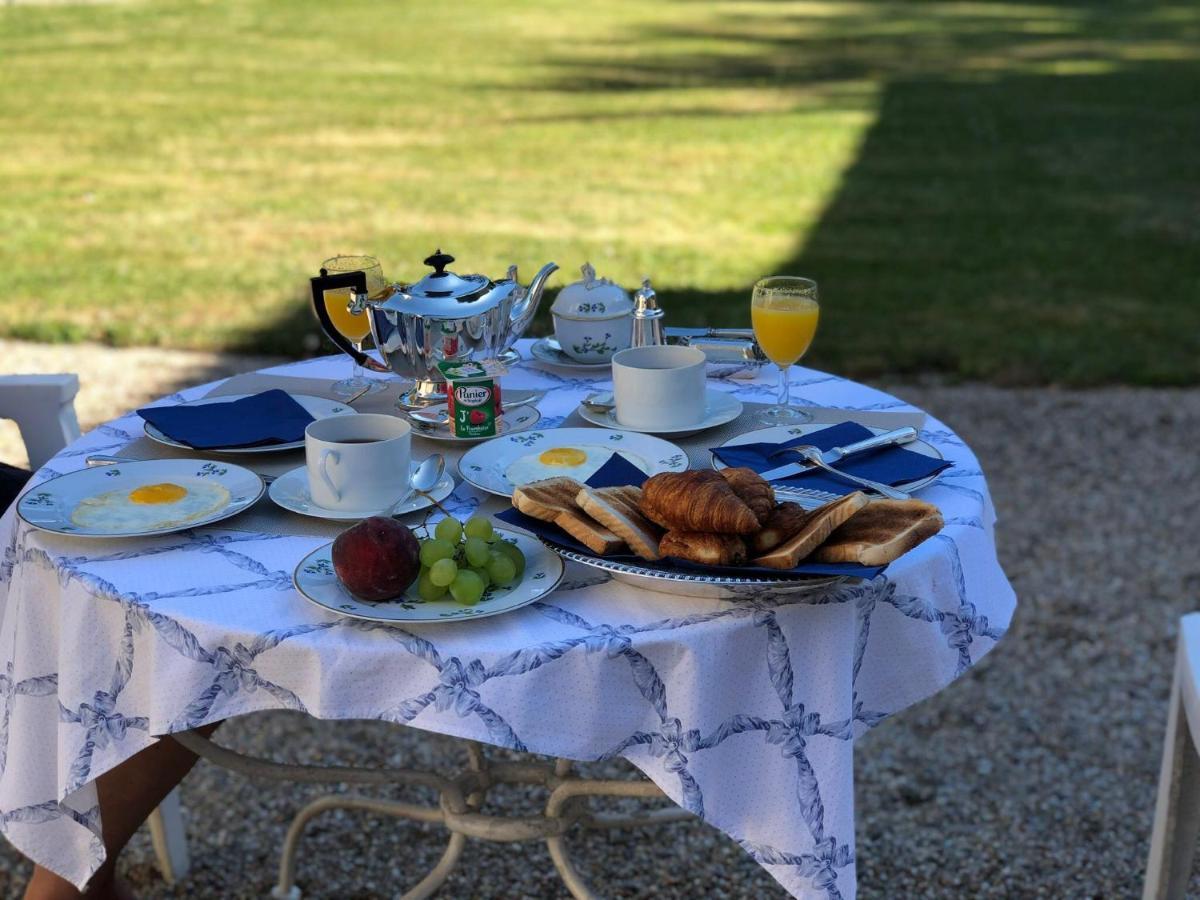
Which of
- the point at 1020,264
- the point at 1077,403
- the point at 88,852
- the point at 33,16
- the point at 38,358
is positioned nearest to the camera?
the point at 88,852

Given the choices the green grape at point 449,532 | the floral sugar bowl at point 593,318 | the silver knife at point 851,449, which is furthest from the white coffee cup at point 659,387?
the green grape at point 449,532

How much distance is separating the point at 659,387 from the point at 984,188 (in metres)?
7.43

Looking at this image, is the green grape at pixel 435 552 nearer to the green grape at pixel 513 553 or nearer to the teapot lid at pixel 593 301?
the green grape at pixel 513 553

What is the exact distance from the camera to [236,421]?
1882 millimetres

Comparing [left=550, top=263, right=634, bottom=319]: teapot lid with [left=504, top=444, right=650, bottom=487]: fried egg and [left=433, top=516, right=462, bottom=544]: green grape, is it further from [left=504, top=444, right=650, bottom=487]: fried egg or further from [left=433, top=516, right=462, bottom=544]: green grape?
[left=433, top=516, right=462, bottom=544]: green grape

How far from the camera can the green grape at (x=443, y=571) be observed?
1335 millimetres

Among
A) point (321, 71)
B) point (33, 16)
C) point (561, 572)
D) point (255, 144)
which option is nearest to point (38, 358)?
point (561, 572)

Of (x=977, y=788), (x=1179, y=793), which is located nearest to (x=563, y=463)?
(x=1179, y=793)

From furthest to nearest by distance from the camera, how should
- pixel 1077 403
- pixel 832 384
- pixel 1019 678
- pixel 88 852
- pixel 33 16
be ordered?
1. pixel 33 16
2. pixel 1077 403
3. pixel 1019 678
4. pixel 832 384
5. pixel 88 852

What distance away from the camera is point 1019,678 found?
321 cm

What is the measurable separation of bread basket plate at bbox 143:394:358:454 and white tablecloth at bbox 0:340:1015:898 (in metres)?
0.26

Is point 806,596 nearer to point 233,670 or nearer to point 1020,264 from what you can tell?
point 233,670

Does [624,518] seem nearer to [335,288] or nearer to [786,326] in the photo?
[786,326]

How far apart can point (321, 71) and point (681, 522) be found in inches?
535
